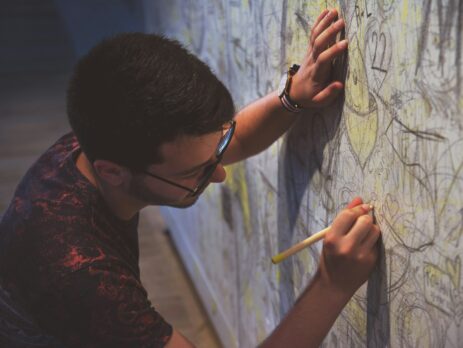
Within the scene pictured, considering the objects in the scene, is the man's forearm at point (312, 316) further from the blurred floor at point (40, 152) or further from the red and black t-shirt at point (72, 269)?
the blurred floor at point (40, 152)

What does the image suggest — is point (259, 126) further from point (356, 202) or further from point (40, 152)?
point (40, 152)

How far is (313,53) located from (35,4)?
721 cm

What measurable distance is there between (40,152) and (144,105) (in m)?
4.19

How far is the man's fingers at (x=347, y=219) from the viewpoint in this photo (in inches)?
47.9

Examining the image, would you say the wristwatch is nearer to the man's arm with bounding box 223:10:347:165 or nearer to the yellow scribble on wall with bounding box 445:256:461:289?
the man's arm with bounding box 223:10:347:165

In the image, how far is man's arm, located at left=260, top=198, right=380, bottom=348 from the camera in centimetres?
121

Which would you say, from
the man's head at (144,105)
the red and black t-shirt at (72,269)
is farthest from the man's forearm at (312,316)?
the man's head at (144,105)

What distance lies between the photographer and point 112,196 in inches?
54.4

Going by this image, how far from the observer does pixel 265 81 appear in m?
1.77

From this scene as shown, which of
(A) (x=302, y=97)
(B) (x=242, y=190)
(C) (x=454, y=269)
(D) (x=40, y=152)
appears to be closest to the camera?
(C) (x=454, y=269)

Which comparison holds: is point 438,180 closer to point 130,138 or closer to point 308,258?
point 130,138

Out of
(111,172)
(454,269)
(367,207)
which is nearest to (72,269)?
(111,172)

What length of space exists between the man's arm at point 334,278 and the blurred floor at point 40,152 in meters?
1.54

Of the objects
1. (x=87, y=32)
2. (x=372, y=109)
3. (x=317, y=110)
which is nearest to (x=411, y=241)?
(x=372, y=109)
